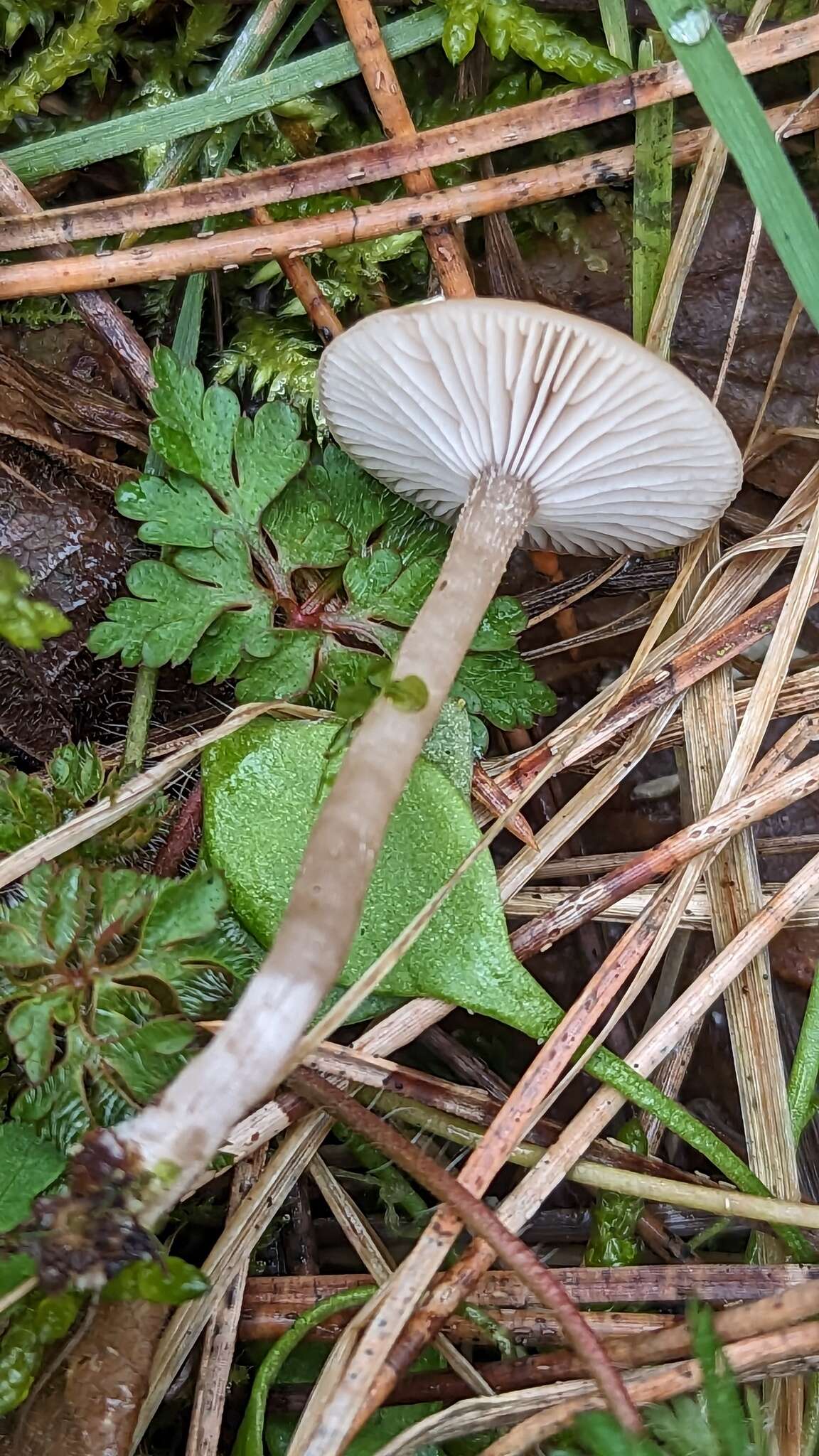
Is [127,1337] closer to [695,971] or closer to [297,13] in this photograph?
[695,971]

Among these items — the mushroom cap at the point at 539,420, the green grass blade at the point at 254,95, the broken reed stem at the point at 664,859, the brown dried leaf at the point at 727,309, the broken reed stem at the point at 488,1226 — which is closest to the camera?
the broken reed stem at the point at 488,1226

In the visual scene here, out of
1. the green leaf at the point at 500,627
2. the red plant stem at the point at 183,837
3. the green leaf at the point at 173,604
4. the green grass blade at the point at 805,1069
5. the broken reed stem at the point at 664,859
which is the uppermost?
the green leaf at the point at 173,604

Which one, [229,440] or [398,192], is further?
[398,192]

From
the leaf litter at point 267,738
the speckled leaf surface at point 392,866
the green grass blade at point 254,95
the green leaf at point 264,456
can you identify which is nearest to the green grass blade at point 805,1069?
the leaf litter at point 267,738

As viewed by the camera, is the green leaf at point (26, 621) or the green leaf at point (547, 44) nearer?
the green leaf at point (26, 621)

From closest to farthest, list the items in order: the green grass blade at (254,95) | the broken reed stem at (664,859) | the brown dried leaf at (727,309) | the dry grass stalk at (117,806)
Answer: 1. the dry grass stalk at (117,806)
2. the broken reed stem at (664,859)
3. the green grass blade at (254,95)
4. the brown dried leaf at (727,309)

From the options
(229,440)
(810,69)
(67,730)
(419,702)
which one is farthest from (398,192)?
(67,730)

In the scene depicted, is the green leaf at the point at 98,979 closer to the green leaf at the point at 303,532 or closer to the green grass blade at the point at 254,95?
the green leaf at the point at 303,532
